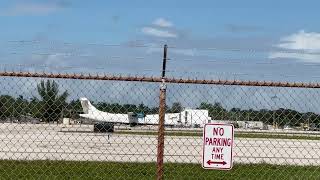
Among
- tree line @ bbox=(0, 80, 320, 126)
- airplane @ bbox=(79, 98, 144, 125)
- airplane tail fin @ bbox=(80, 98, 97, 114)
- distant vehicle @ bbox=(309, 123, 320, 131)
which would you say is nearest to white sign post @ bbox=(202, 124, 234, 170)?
tree line @ bbox=(0, 80, 320, 126)

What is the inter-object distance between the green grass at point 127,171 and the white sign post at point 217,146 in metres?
6.26

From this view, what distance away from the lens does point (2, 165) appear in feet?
49.7

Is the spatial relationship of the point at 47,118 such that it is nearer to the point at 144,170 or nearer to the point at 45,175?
the point at 45,175

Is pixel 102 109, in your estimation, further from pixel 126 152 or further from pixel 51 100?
pixel 126 152

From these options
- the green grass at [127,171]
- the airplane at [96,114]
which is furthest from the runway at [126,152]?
the green grass at [127,171]

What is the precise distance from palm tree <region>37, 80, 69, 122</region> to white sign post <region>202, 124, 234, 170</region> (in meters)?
2.14

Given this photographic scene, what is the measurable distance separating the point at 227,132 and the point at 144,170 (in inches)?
317

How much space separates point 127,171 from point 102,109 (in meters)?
6.49

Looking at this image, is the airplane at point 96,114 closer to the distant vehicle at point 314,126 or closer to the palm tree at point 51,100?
the palm tree at point 51,100

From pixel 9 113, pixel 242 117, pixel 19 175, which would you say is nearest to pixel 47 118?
pixel 9 113

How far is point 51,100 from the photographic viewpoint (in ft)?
27.3

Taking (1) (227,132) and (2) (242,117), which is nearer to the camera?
(1) (227,132)

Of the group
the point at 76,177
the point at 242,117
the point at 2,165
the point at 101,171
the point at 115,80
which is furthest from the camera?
the point at 2,165

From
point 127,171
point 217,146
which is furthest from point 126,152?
point 217,146
